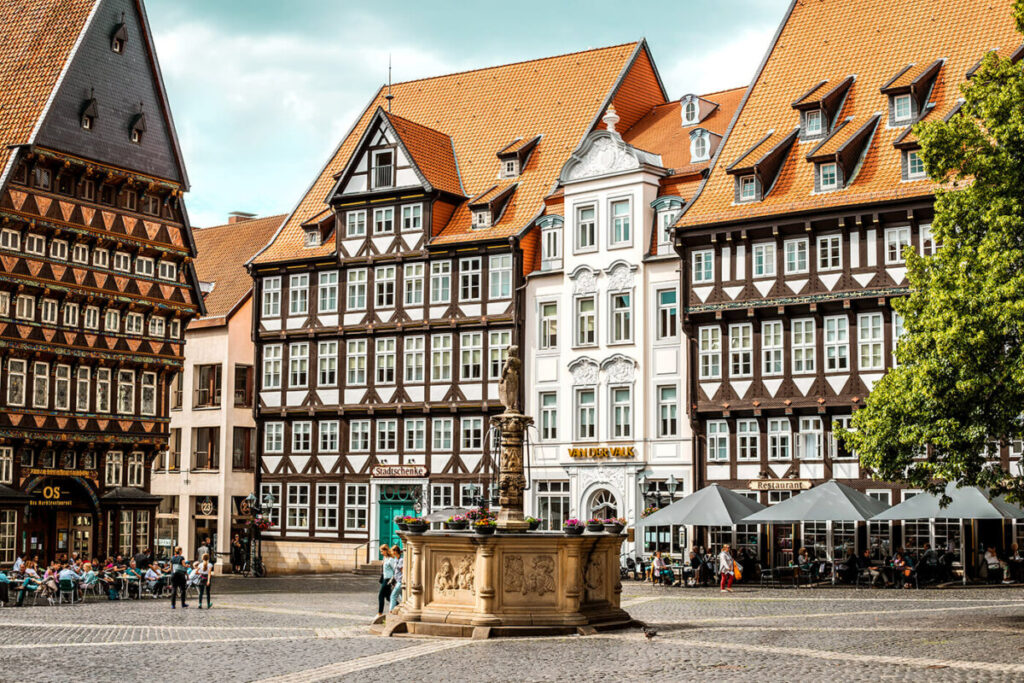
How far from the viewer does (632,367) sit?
146 ft

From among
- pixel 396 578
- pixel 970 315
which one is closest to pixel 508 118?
pixel 396 578

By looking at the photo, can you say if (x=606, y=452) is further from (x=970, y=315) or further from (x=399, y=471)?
(x=970, y=315)

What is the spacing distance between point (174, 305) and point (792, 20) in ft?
75.3

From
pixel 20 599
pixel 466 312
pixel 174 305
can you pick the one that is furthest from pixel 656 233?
pixel 20 599

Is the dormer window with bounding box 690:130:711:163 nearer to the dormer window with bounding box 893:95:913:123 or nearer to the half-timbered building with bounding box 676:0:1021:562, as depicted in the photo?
the half-timbered building with bounding box 676:0:1021:562

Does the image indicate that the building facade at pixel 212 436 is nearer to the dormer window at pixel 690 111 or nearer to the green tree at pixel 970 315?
the dormer window at pixel 690 111

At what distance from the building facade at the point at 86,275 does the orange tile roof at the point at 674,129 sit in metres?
16.1

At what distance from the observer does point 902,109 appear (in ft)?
134

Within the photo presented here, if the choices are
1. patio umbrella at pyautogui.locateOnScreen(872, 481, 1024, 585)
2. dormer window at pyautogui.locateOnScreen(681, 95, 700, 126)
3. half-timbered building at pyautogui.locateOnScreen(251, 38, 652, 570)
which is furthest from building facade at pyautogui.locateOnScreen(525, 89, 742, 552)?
patio umbrella at pyautogui.locateOnScreen(872, 481, 1024, 585)

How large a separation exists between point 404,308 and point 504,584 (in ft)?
92.8

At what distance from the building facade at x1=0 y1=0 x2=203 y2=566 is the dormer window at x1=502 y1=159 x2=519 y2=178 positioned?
1122 centimetres

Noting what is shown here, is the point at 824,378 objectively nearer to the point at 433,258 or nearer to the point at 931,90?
the point at 931,90

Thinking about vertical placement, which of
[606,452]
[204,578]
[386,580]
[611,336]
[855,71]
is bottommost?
[204,578]

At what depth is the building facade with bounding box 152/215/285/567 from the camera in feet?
178
